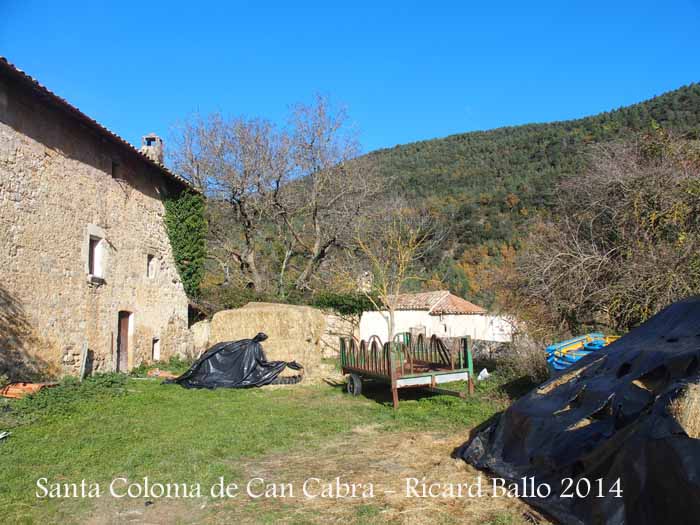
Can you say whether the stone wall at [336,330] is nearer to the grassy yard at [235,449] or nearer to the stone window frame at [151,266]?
the stone window frame at [151,266]

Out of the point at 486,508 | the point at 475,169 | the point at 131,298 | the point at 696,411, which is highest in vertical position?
the point at 475,169

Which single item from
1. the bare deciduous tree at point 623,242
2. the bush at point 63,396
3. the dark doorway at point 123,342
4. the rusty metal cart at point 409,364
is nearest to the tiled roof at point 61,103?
the dark doorway at point 123,342

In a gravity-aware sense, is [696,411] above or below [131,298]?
below

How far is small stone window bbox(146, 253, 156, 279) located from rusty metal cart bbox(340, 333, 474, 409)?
7.92 m

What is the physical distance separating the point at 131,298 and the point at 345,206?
10.7m

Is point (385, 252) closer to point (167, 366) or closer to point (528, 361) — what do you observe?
point (167, 366)

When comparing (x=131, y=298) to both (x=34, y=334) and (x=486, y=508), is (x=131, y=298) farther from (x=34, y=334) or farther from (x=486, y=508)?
(x=486, y=508)

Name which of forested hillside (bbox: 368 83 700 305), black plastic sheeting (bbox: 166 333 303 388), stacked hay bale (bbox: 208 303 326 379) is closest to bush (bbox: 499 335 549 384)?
black plastic sheeting (bbox: 166 333 303 388)

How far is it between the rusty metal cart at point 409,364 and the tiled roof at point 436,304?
1656 centimetres

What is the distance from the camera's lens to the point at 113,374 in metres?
13.1

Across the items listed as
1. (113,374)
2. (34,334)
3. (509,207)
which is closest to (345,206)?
(113,374)

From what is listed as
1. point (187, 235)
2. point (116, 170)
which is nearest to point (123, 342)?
point (187, 235)

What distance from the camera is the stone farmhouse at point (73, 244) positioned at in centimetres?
1055

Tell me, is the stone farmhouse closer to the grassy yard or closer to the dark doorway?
the dark doorway
